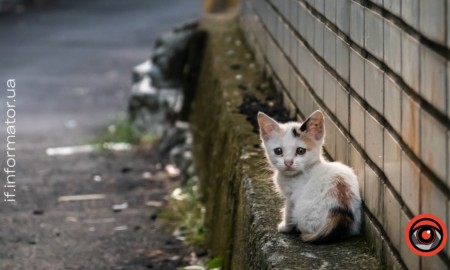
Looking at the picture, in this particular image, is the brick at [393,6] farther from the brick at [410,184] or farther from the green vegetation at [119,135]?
the green vegetation at [119,135]

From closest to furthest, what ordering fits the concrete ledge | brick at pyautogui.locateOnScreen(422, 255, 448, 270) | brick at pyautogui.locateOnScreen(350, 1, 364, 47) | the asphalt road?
1. brick at pyautogui.locateOnScreen(422, 255, 448, 270)
2. the concrete ledge
3. brick at pyautogui.locateOnScreen(350, 1, 364, 47)
4. the asphalt road

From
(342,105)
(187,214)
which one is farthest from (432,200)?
(187,214)

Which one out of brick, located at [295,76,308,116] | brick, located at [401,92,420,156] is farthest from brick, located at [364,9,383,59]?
brick, located at [295,76,308,116]

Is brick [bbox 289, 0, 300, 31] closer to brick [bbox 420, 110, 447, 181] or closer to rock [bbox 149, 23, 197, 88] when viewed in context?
brick [bbox 420, 110, 447, 181]

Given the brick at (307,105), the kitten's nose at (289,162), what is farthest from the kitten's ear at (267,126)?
the brick at (307,105)

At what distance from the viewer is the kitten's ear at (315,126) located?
2.93 meters

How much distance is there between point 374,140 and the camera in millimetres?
2600

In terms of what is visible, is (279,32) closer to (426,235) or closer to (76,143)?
(426,235)

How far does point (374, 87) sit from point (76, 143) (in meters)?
6.74

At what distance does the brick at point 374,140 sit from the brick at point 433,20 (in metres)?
0.63

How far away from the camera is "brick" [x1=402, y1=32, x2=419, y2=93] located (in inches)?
80.5

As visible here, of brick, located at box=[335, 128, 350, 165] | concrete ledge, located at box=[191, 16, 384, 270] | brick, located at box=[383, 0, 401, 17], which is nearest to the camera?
brick, located at box=[383, 0, 401, 17]

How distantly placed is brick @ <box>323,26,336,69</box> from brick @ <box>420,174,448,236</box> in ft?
4.60

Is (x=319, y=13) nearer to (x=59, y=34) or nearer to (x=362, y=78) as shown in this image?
(x=362, y=78)
